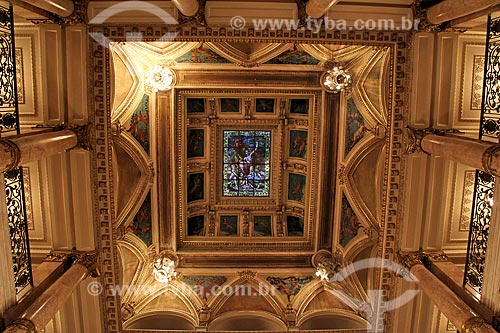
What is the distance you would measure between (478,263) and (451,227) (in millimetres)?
2690

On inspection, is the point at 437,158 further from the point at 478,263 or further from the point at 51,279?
the point at 51,279

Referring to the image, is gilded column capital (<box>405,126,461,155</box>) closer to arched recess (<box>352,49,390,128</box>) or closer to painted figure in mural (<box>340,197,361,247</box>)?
arched recess (<box>352,49,390,128</box>)

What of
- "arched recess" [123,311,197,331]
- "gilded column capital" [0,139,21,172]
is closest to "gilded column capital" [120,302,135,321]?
"arched recess" [123,311,197,331]

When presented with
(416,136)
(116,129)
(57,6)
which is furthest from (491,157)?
(116,129)

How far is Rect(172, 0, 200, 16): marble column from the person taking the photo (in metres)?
7.86

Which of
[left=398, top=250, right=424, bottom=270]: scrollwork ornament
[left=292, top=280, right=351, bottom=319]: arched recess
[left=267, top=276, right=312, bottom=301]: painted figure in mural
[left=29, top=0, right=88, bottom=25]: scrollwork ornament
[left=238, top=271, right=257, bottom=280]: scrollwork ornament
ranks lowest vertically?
[left=292, top=280, right=351, bottom=319]: arched recess

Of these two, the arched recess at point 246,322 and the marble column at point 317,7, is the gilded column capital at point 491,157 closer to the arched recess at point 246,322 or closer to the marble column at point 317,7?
the marble column at point 317,7

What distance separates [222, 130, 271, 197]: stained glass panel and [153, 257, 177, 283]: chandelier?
11.4ft

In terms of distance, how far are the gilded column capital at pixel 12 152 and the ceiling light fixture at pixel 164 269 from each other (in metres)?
6.09

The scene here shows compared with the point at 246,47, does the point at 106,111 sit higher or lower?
lower

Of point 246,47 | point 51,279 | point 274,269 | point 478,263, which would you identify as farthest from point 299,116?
point 51,279

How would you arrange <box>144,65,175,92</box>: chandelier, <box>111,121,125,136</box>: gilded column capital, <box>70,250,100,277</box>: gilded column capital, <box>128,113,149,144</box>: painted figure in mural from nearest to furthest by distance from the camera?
<box>70,250,100,277</box>: gilded column capital < <box>111,121,125,136</box>: gilded column capital < <box>144,65,175,92</box>: chandelier < <box>128,113,149,144</box>: painted figure in mural

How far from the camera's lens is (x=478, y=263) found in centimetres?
778

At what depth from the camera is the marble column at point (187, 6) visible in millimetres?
7864
